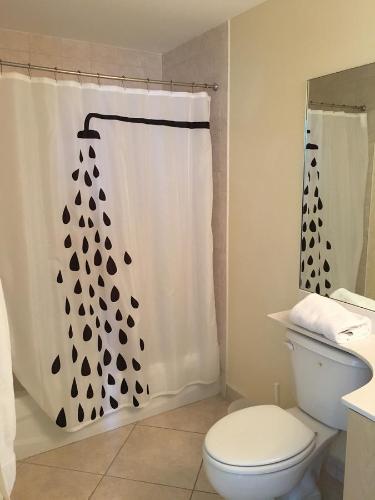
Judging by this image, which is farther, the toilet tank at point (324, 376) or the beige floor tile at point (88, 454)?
the beige floor tile at point (88, 454)

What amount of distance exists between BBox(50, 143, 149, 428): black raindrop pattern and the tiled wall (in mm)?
578

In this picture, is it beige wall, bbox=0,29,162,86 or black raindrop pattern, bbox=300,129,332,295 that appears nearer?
black raindrop pattern, bbox=300,129,332,295

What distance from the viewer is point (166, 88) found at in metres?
2.82

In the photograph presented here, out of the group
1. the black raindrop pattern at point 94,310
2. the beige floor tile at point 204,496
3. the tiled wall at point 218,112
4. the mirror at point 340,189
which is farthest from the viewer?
the tiled wall at point 218,112

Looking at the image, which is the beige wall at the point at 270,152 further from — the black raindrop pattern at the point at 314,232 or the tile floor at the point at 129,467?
the tile floor at the point at 129,467

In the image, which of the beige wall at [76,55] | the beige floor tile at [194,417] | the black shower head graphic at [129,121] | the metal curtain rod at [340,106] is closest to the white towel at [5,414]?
the black shower head graphic at [129,121]

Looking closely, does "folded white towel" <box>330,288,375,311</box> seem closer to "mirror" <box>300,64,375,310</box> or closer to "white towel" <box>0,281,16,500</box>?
"mirror" <box>300,64,375,310</box>

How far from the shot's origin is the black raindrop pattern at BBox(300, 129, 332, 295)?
1.86m

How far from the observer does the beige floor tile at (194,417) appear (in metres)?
2.36

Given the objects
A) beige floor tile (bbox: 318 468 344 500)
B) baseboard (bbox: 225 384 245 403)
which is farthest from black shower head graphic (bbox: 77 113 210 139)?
beige floor tile (bbox: 318 468 344 500)

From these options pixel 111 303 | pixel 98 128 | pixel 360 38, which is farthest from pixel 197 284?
pixel 360 38

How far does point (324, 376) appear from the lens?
5.23ft

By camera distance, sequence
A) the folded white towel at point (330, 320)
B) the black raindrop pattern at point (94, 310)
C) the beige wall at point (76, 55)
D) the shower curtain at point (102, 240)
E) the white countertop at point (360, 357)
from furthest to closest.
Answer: the beige wall at point (76, 55) < the black raindrop pattern at point (94, 310) < the shower curtain at point (102, 240) < the folded white towel at point (330, 320) < the white countertop at point (360, 357)

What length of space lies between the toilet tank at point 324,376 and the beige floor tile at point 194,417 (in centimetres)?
83
